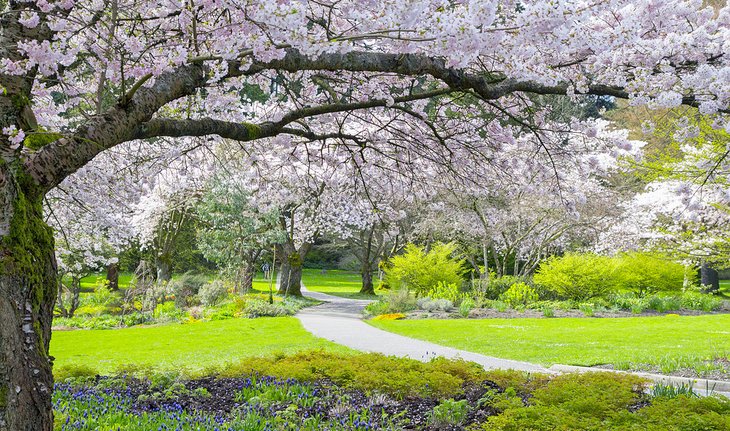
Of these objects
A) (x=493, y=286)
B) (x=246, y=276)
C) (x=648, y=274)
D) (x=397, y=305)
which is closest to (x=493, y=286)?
(x=493, y=286)

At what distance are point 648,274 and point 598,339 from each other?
10.7 m

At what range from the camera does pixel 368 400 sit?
5.50 meters

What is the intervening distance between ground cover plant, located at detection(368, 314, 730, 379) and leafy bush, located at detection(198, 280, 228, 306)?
19.3 feet

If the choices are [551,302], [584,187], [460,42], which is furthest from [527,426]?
[584,187]

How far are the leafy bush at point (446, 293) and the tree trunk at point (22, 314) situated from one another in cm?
1640

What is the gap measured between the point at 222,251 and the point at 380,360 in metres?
14.9

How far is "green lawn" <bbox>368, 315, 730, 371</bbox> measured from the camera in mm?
9141

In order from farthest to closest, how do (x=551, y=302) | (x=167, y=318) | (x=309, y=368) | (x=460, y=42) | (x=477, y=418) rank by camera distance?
1. (x=551, y=302)
2. (x=167, y=318)
3. (x=309, y=368)
4. (x=477, y=418)
5. (x=460, y=42)

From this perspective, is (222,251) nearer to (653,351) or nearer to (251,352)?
(251,352)

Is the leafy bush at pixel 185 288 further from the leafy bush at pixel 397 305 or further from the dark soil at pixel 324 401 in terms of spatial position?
the dark soil at pixel 324 401

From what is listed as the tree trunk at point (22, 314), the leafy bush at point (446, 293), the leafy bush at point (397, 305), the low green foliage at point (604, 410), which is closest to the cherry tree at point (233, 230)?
the leafy bush at point (397, 305)

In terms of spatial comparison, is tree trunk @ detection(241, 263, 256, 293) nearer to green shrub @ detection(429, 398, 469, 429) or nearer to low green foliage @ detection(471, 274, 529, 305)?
low green foliage @ detection(471, 274, 529, 305)

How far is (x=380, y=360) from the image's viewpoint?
704 cm

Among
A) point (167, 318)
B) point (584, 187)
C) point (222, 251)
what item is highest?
point (584, 187)
